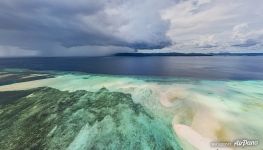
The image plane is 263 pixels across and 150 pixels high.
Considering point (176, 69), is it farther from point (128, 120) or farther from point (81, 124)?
point (81, 124)

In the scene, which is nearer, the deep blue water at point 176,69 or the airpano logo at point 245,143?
the airpano logo at point 245,143

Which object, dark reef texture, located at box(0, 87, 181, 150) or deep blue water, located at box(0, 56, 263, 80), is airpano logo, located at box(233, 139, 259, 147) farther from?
deep blue water, located at box(0, 56, 263, 80)

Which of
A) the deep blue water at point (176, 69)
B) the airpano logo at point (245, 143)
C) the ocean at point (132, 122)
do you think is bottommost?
the deep blue water at point (176, 69)

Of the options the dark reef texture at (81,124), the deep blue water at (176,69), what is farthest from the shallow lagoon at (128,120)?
the deep blue water at (176,69)

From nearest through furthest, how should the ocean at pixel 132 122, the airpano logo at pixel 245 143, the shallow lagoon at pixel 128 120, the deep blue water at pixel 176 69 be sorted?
the airpano logo at pixel 245 143 → the ocean at pixel 132 122 → the shallow lagoon at pixel 128 120 → the deep blue water at pixel 176 69

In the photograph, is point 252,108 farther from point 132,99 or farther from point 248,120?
point 132,99

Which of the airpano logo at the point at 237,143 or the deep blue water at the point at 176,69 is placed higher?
the airpano logo at the point at 237,143

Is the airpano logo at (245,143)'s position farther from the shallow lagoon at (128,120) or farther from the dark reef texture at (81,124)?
the dark reef texture at (81,124)

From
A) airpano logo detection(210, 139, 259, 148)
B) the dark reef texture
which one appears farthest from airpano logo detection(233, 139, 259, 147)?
the dark reef texture
